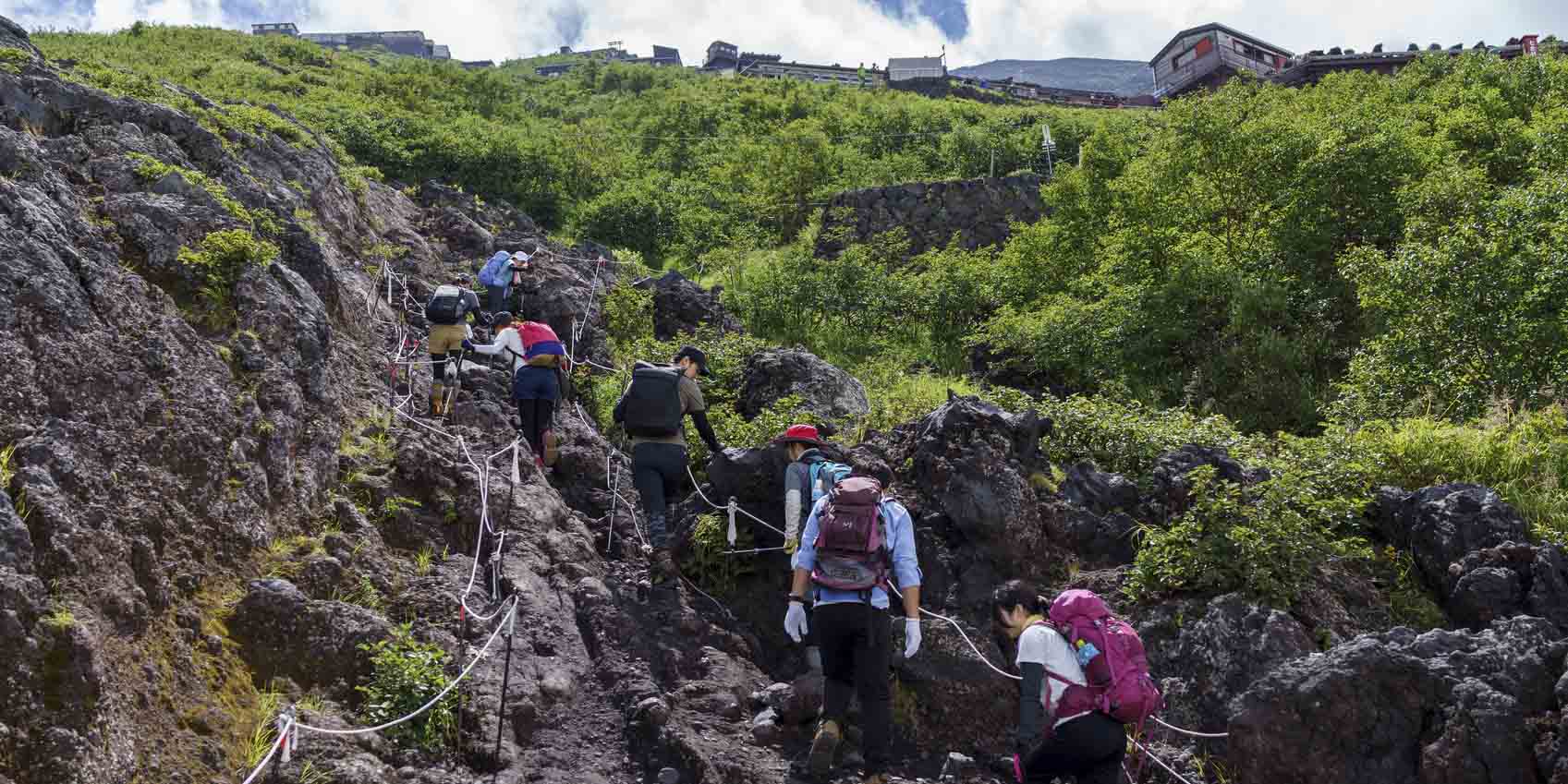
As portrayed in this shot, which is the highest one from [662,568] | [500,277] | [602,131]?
[602,131]

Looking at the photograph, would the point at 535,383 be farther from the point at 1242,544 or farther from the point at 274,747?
the point at 1242,544

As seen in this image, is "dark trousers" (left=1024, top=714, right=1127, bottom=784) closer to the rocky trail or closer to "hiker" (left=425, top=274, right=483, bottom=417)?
the rocky trail

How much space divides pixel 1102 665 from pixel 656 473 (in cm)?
504

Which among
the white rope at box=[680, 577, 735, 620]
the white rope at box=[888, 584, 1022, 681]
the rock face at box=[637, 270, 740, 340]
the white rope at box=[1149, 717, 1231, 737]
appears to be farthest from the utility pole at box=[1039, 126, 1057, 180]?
the white rope at box=[1149, 717, 1231, 737]

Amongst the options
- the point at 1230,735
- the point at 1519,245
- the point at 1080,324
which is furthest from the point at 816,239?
the point at 1230,735

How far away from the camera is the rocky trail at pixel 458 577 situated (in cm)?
546

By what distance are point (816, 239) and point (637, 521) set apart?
20.4m

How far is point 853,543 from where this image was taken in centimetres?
630

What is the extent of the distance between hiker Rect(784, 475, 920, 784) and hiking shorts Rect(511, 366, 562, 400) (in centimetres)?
493

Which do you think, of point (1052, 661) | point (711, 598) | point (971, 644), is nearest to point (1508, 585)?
point (971, 644)

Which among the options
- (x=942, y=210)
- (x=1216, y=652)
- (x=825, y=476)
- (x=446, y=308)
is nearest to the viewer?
(x=1216, y=652)

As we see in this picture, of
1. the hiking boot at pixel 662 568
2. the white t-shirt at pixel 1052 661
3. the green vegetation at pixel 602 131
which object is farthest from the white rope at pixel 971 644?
the green vegetation at pixel 602 131

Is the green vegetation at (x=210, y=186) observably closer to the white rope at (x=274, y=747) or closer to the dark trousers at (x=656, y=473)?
the dark trousers at (x=656, y=473)

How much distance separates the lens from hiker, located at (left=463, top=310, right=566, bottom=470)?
35.0ft
